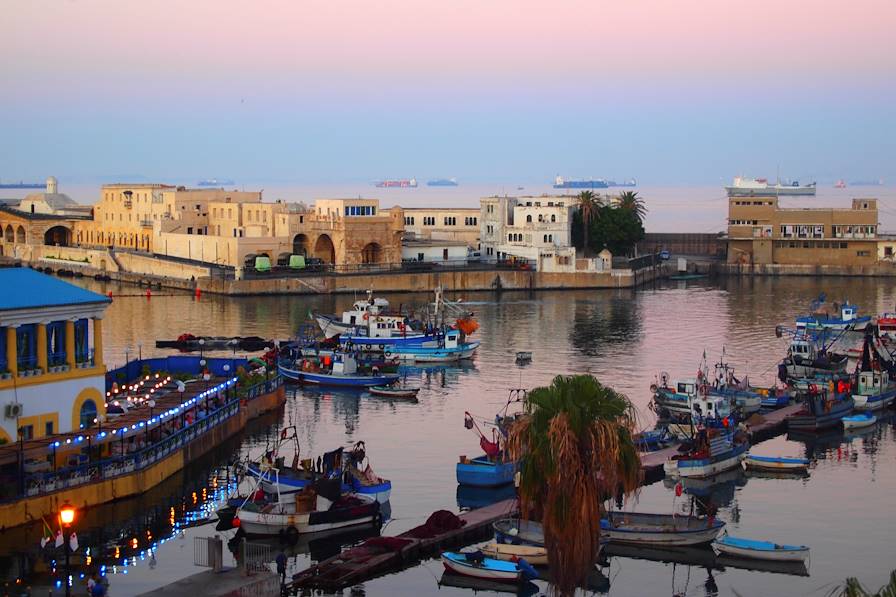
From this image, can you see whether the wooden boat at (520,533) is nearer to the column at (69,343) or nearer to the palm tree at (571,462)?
the palm tree at (571,462)

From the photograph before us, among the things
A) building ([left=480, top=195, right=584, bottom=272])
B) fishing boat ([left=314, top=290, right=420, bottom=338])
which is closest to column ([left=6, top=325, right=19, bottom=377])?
fishing boat ([left=314, top=290, right=420, bottom=338])

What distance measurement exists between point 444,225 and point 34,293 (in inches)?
3506

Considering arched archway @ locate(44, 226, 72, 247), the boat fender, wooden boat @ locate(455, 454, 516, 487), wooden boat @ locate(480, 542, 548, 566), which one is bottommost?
the boat fender

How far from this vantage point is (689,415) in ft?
177

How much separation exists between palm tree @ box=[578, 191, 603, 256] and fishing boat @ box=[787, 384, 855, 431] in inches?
2533

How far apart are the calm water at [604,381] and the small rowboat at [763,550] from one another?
59 centimetres

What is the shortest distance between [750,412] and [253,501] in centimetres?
2486

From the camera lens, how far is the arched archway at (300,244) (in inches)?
4609

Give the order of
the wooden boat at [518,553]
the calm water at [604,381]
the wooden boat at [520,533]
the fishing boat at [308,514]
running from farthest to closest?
1. the fishing boat at [308,514]
2. the wooden boat at [520,533]
3. the calm water at [604,381]
4. the wooden boat at [518,553]

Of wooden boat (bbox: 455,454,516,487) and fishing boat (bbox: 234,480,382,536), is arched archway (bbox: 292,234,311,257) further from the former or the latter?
fishing boat (bbox: 234,480,382,536)

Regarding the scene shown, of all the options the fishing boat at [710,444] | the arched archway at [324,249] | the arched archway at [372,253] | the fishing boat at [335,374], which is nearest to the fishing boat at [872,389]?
the fishing boat at [710,444]

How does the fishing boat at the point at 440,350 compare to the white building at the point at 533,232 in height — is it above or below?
below

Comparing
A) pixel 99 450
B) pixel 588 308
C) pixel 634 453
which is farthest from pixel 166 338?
pixel 634 453

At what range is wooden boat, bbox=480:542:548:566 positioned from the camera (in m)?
36.3
